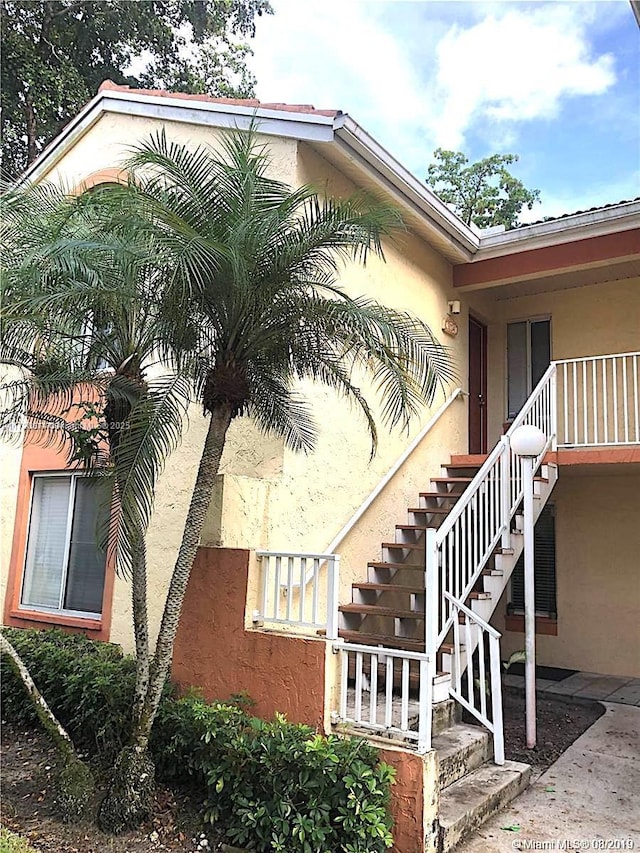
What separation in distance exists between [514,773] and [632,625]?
4475mm

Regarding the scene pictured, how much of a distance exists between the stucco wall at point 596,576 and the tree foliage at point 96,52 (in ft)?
40.9

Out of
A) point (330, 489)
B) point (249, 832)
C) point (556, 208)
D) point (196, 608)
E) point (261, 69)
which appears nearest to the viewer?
point (249, 832)

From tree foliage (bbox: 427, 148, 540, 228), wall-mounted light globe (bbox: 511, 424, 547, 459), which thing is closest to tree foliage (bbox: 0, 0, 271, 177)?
Answer: tree foliage (bbox: 427, 148, 540, 228)

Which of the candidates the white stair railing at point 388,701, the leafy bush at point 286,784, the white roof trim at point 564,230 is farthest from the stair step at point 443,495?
the leafy bush at point 286,784

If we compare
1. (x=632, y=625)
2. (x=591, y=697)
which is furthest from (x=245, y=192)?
(x=632, y=625)

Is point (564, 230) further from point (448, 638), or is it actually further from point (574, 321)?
point (448, 638)

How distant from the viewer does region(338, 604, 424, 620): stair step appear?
6121mm

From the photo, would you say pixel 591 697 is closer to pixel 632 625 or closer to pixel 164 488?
pixel 632 625

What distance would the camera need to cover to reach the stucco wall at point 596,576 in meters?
8.89

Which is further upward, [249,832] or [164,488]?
[164,488]

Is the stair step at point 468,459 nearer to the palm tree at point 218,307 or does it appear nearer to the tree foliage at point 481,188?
the palm tree at point 218,307

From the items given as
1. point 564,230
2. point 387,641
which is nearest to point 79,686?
point 387,641

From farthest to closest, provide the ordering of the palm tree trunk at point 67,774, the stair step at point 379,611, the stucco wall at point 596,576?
the stucco wall at point 596,576 < the stair step at point 379,611 < the palm tree trunk at point 67,774

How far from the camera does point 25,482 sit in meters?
8.49
